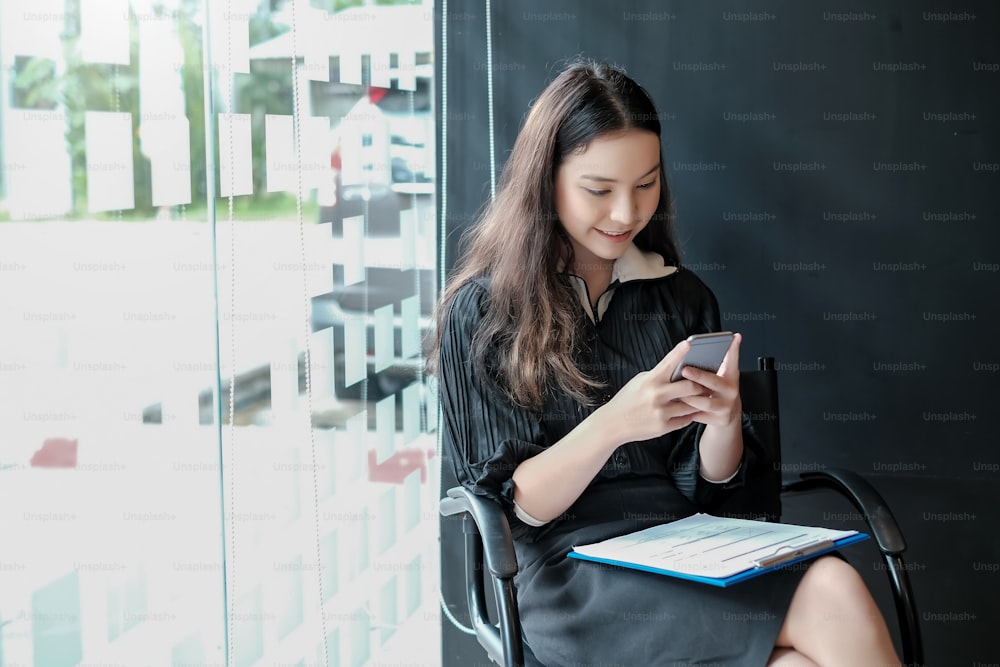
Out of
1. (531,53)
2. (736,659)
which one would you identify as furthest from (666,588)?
(531,53)

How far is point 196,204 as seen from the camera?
1836mm

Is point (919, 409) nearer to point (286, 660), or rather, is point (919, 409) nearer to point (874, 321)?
point (874, 321)

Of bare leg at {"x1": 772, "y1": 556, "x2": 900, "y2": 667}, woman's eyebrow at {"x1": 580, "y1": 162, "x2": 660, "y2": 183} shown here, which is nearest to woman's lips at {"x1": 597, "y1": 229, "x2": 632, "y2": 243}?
woman's eyebrow at {"x1": 580, "y1": 162, "x2": 660, "y2": 183}

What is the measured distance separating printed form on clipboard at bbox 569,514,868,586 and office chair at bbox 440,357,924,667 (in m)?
0.17

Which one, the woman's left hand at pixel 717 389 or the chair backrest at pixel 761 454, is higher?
the woman's left hand at pixel 717 389

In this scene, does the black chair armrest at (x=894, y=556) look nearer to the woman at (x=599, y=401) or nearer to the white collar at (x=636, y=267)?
the woman at (x=599, y=401)

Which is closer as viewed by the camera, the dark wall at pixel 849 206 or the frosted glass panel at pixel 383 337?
the dark wall at pixel 849 206

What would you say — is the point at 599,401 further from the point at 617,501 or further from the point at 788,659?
the point at 788,659

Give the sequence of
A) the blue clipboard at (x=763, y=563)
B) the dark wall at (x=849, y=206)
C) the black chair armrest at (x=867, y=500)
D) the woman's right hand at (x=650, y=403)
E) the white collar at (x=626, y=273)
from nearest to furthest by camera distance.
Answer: the blue clipboard at (x=763, y=563) < the woman's right hand at (x=650, y=403) < the black chair armrest at (x=867, y=500) < the white collar at (x=626, y=273) < the dark wall at (x=849, y=206)

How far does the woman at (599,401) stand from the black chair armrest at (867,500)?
12cm

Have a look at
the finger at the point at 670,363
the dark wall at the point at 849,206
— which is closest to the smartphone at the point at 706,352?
the finger at the point at 670,363

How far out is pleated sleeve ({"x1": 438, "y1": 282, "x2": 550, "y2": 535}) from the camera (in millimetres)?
1901

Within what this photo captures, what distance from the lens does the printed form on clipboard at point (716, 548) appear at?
157cm

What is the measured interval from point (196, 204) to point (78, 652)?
834 millimetres
